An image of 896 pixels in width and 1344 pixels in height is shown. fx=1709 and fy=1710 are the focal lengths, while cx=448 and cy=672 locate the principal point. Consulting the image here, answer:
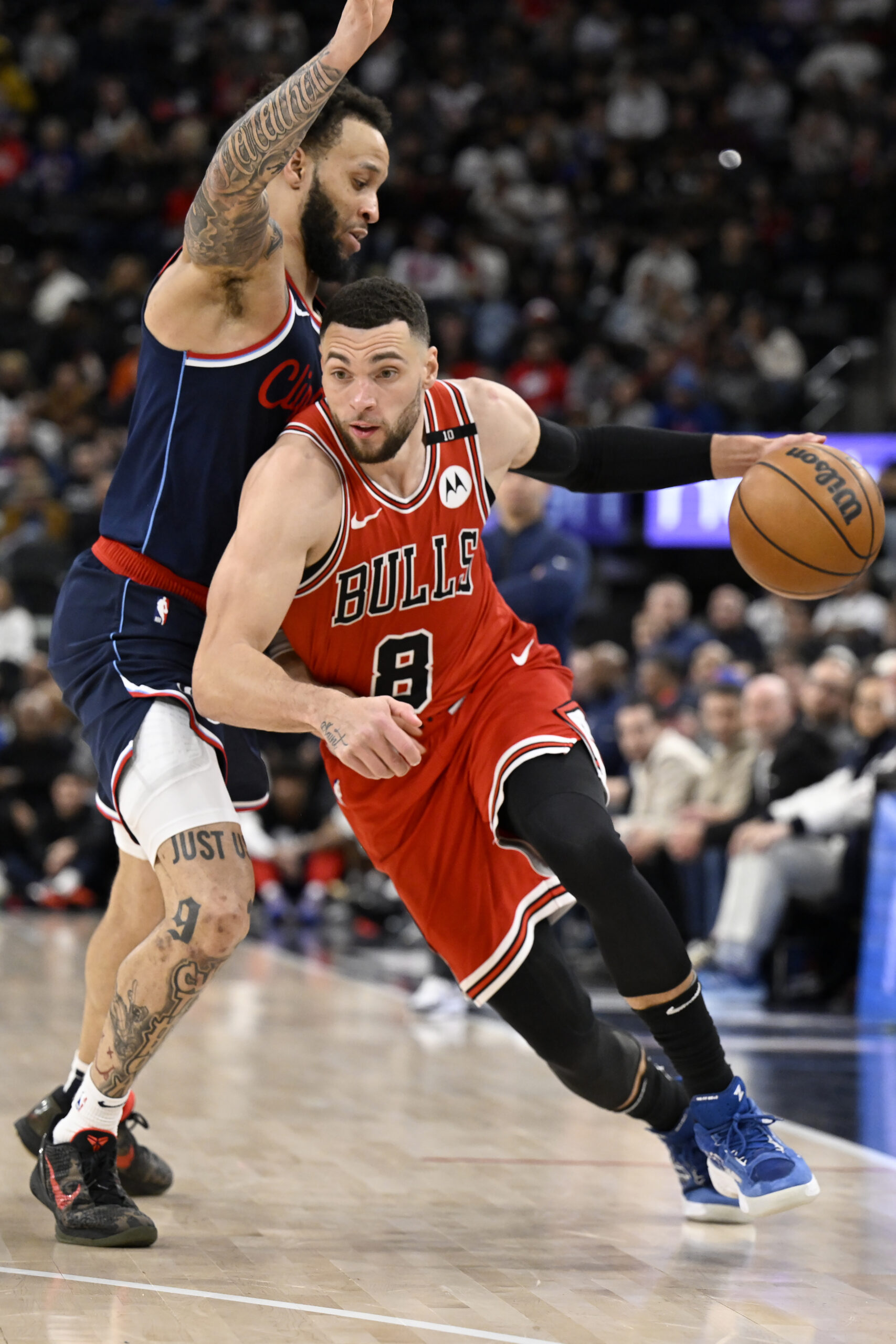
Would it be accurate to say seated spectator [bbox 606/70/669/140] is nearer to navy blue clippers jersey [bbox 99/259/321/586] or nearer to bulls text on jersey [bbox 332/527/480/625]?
navy blue clippers jersey [bbox 99/259/321/586]

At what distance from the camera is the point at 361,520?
3719 millimetres

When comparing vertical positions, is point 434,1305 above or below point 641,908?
below

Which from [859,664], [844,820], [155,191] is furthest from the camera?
[155,191]

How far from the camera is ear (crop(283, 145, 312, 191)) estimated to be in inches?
157

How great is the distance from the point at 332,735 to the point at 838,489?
1471 millimetres

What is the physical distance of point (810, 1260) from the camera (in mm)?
3617

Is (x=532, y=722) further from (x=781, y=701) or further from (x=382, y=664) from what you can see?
(x=781, y=701)

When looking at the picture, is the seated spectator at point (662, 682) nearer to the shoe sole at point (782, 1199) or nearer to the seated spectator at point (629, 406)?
the seated spectator at point (629, 406)

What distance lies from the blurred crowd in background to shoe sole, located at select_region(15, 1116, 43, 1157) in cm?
601

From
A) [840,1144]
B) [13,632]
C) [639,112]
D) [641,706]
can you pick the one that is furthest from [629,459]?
[639,112]

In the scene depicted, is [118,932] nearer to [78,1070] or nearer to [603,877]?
[78,1070]

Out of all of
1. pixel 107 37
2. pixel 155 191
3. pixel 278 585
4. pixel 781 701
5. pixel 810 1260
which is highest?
pixel 107 37

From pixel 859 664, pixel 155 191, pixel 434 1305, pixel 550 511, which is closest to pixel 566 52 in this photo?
pixel 155 191

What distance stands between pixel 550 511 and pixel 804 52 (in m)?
7.70
